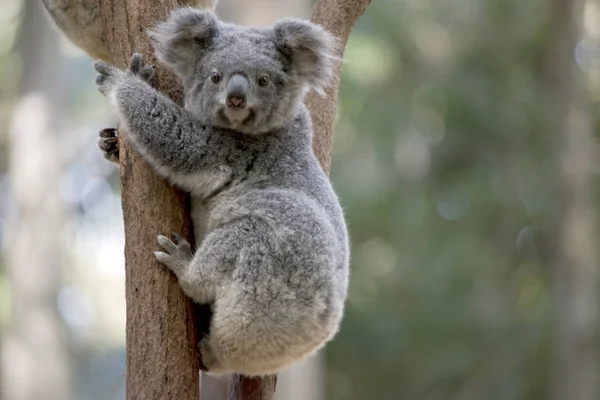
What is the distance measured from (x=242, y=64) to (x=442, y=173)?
446 inches

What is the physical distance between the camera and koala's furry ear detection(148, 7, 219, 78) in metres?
3.30

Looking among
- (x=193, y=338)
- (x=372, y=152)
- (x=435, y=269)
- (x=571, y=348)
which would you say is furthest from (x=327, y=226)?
(x=372, y=152)

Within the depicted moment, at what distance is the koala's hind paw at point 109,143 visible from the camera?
11.4 ft

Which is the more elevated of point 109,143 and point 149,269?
point 109,143

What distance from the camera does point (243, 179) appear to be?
3.45 metres

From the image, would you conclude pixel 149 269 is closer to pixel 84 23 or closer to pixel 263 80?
pixel 263 80

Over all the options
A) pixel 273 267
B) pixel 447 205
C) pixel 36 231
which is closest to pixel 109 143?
pixel 273 267

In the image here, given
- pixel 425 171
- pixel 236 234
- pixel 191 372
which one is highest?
pixel 236 234

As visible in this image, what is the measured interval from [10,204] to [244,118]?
801 centimetres

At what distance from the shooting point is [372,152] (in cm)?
1407

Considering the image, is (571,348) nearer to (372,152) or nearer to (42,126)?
(372,152)

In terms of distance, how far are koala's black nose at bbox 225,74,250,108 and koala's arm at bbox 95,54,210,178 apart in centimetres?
24

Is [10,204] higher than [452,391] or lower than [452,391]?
higher

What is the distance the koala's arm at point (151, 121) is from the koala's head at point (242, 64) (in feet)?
0.41
